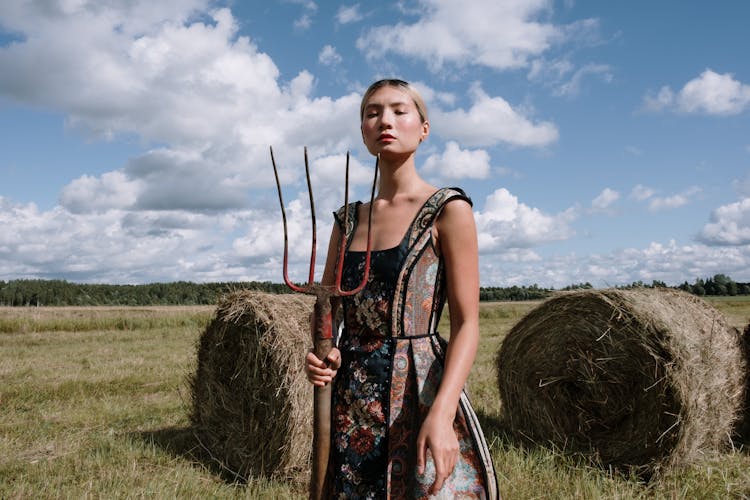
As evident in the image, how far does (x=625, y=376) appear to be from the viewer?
498cm

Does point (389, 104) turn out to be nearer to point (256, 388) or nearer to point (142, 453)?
point (256, 388)

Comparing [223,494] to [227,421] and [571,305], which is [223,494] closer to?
[227,421]

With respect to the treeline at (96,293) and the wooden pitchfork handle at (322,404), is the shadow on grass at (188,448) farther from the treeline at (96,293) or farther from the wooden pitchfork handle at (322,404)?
the treeline at (96,293)

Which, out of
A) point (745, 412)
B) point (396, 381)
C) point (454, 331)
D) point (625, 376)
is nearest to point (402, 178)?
point (454, 331)

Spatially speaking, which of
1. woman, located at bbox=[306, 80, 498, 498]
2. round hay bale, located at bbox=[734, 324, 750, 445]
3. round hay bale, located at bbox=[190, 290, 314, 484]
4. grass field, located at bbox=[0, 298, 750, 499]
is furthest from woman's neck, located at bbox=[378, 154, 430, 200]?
round hay bale, located at bbox=[734, 324, 750, 445]

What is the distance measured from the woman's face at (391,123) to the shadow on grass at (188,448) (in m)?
3.63

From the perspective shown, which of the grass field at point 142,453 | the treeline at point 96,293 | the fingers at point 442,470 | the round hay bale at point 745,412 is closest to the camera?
the fingers at point 442,470

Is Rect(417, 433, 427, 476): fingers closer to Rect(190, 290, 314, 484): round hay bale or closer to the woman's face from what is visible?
the woman's face

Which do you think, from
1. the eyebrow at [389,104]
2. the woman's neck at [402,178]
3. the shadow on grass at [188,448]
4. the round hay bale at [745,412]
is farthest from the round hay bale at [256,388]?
the round hay bale at [745,412]

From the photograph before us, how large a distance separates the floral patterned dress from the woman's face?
19cm

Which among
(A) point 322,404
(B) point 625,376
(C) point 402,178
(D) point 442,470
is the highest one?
(C) point 402,178

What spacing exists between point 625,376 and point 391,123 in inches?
153

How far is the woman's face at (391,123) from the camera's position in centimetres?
186

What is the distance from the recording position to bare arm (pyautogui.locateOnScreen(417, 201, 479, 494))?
1571mm
